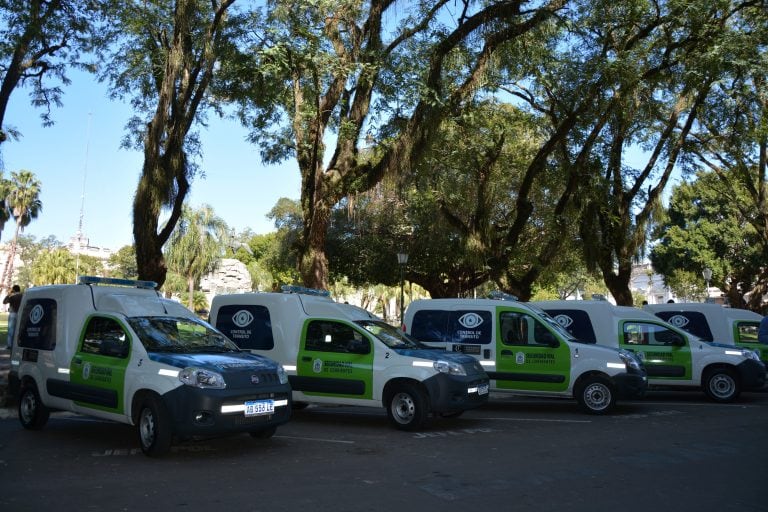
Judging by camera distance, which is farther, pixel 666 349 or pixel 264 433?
pixel 666 349

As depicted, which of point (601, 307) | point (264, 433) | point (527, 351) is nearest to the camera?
point (264, 433)

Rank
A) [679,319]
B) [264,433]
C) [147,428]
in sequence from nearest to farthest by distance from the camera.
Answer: [147,428]
[264,433]
[679,319]

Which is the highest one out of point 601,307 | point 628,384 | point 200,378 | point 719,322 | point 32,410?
point 601,307

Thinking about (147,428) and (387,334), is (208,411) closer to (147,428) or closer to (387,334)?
(147,428)

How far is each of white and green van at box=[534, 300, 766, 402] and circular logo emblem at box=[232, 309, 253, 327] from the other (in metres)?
6.27

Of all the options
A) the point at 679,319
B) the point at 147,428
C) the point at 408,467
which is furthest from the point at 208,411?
the point at 679,319

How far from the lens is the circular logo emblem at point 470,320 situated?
1291cm

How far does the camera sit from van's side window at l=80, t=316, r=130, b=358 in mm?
8656

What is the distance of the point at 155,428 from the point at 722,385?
11.0 metres

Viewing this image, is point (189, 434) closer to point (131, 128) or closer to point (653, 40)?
point (131, 128)

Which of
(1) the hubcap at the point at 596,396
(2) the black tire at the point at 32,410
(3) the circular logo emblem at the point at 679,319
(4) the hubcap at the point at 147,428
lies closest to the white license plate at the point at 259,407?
(4) the hubcap at the point at 147,428

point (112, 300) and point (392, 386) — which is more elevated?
point (112, 300)

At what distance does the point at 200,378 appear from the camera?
7.97 metres

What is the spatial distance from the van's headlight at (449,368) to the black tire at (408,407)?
0.43 meters
